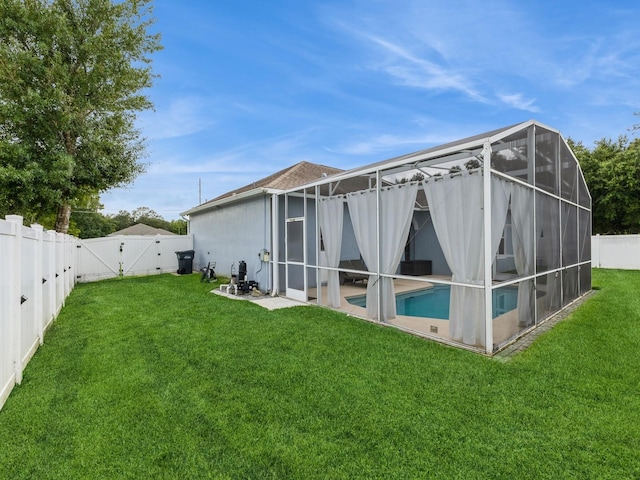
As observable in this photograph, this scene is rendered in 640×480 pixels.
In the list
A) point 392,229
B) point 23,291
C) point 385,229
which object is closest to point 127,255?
point 23,291

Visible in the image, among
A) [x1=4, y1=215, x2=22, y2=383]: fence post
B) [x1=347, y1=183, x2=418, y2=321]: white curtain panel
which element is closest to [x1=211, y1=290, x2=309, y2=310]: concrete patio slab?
[x1=347, y1=183, x2=418, y2=321]: white curtain panel

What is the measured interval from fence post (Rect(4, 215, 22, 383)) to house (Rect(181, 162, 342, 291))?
5718 millimetres

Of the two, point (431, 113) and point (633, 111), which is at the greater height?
point (633, 111)

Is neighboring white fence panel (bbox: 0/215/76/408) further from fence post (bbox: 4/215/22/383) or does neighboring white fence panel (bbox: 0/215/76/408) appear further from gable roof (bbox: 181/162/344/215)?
gable roof (bbox: 181/162/344/215)

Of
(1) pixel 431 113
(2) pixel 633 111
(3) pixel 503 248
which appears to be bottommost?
(3) pixel 503 248

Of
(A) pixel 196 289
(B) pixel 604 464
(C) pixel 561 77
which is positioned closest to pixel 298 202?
(A) pixel 196 289

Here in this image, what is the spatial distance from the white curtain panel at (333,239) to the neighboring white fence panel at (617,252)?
14307 mm

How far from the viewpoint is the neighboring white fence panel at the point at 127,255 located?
12.7 metres

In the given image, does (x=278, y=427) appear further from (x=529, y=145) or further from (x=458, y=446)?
(x=529, y=145)

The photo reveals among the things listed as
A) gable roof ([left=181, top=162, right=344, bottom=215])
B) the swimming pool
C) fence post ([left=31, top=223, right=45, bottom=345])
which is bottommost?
the swimming pool

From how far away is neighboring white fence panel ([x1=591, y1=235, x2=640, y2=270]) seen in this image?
13.8 m

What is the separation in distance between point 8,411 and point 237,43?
10306 mm

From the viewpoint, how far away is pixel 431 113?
12.0 meters

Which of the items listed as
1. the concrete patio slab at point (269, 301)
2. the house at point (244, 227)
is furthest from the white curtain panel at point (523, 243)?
the house at point (244, 227)
